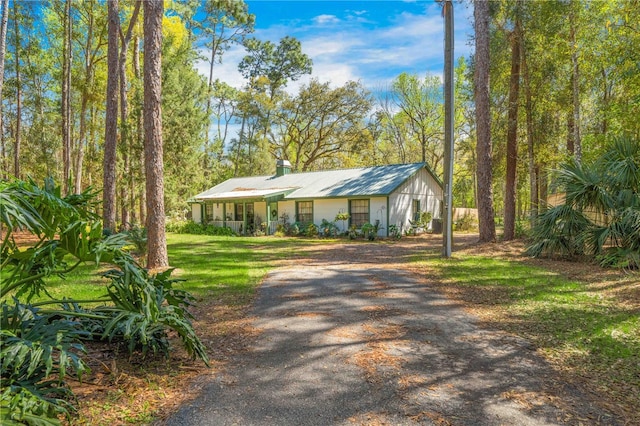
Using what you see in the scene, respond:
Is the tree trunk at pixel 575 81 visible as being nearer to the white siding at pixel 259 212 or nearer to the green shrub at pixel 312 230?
the green shrub at pixel 312 230

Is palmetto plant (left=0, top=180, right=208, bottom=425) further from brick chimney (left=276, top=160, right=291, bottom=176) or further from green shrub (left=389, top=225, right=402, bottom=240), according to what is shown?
brick chimney (left=276, top=160, right=291, bottom=176)

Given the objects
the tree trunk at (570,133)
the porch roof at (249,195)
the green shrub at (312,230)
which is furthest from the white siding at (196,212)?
the tree trunk at (570,133)

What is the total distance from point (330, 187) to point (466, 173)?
24.1 metres

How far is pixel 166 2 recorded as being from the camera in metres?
19.0

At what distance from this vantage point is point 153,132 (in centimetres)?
805

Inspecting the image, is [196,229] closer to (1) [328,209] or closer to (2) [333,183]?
(1) [328,209]

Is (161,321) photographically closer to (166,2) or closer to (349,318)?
(349,318)

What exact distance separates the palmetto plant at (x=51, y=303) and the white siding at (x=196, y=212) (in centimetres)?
2272

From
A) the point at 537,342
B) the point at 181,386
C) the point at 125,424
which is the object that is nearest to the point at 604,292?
the point at 537,342

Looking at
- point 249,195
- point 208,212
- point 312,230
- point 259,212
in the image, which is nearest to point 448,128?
point 312,230

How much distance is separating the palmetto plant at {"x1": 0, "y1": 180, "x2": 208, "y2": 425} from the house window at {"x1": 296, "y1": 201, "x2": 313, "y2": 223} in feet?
56.2

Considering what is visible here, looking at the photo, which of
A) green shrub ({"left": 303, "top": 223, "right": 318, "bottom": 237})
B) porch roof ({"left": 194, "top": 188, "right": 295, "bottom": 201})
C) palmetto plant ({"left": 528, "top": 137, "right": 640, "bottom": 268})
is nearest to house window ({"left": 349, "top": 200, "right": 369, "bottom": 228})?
green shrub ({"left": 303, "top": 223, "right": 318, "bottom": 237})

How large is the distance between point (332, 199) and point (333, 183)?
1.86 m

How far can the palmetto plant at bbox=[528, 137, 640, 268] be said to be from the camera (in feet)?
27.3
